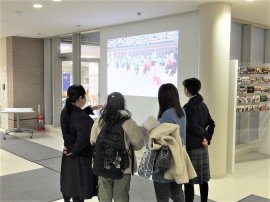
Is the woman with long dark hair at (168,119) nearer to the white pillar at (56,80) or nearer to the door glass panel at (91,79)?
the door glass panel at (91,79)

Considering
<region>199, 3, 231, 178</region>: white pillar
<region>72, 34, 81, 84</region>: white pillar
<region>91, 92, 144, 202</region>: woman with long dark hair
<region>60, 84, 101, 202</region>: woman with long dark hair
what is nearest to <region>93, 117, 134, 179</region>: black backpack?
<region>91, 92, 144, 202</region>: woman with long dark hair

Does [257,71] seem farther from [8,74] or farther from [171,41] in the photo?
[8,74]

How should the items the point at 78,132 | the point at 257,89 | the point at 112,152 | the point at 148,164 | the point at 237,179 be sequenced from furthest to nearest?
the point at 257,89 < the point at 237,179 < the point at 78,132 < the point at 148,164 < the point at 112,152

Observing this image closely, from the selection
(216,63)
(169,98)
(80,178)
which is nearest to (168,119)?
(169,98)

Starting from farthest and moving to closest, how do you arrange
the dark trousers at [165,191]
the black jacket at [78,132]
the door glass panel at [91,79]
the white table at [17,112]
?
the door glass panel at [91,79] < the white table at [17,112] < the black jacket at [78,132] < the dark trousers at [165,191]

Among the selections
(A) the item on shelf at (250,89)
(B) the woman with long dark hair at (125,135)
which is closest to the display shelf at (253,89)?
(A) the item on shelf at (250,89)

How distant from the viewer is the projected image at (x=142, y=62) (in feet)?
16.9

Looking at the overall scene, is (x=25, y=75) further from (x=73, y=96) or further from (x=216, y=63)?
(x=73, y=96)

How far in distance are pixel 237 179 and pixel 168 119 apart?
2558mm

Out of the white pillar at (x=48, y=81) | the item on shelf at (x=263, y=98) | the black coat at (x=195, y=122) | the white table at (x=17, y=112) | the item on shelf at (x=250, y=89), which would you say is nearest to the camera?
the black coat at (x=195, y=122)

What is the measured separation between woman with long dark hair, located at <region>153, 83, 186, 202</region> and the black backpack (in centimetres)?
30

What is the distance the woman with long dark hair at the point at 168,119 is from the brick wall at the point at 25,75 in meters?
6.54

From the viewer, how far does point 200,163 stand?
114 inches

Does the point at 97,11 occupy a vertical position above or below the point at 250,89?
above
